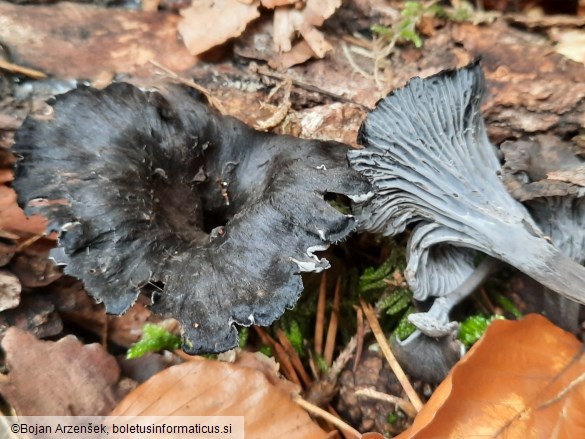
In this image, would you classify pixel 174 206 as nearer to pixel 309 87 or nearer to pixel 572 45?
pixel 309 87

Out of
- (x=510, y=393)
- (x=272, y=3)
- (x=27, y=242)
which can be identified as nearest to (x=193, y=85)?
(x=272, y=3)

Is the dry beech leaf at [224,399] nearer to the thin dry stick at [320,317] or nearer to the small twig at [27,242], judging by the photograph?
the thin dry stick at [320,317]

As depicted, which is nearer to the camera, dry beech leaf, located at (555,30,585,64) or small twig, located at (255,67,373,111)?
dry beech leaf, located at (555,30,585,64)

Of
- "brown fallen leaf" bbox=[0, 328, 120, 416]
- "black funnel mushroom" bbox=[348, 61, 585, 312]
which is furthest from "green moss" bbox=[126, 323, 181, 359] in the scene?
"black funnel mushroom" bbox=[348, 61, 585, 312]

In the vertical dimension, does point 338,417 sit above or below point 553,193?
below

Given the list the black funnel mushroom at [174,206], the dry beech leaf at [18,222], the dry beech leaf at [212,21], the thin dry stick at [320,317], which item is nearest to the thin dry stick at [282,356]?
the thin dry stick at [320,317]

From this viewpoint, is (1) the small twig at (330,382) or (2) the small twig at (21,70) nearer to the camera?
(1) the small twig at (330,382)

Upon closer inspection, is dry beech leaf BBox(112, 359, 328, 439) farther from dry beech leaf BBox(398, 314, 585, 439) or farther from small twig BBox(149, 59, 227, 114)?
small twig BBox(149, 59, 227, 114)
